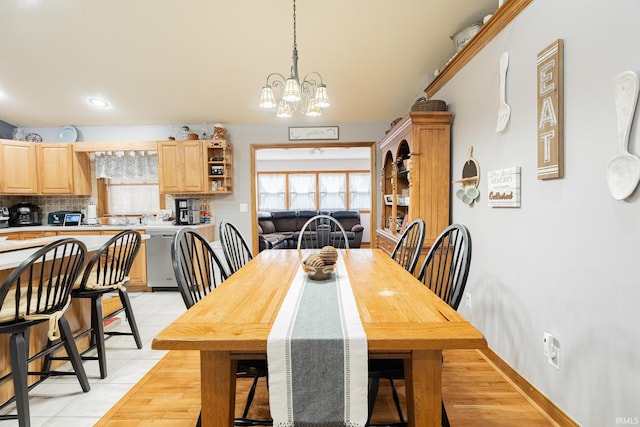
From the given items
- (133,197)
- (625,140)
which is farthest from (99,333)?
(133,197)

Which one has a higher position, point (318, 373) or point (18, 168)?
point (18, 168)

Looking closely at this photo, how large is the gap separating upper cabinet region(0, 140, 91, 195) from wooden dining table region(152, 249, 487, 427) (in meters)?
4.61

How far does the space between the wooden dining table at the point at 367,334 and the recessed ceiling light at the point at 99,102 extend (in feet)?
13.7

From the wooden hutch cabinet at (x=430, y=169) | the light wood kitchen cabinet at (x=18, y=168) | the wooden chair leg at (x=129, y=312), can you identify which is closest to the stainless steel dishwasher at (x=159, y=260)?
the wooden chair leg at (x=129, y=312)

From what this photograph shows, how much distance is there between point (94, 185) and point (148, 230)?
158cm

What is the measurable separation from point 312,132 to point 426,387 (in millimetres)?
4039

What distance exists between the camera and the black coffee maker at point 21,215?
4.46 meters

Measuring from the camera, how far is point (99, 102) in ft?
13.3

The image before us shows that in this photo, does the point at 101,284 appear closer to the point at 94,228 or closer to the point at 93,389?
the point at 93,389

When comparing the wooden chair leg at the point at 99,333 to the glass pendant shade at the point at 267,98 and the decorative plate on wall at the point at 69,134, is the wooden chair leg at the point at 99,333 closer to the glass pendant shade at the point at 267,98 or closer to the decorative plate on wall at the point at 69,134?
the glass pendant shade at the point at 267,98

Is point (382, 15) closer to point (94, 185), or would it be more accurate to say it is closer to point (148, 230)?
point (148, 230)

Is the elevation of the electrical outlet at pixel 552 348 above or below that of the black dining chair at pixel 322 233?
below

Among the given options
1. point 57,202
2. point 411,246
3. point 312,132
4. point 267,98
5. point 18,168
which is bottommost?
point 411,246

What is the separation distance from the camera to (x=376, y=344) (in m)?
0.84
